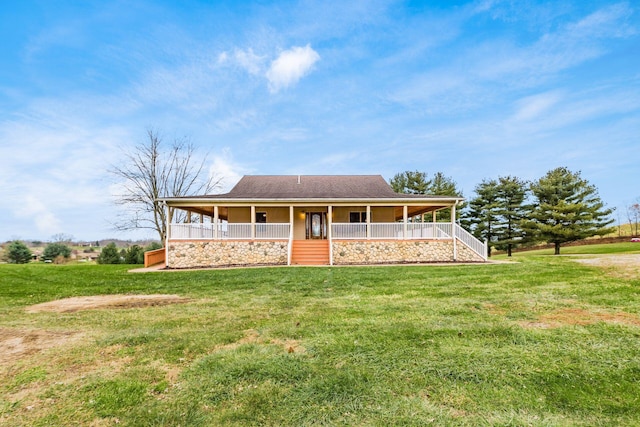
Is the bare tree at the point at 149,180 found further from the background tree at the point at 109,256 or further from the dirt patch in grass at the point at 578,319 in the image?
the dirt patch in grass at the point at 578,319

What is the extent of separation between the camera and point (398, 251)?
15.7 m

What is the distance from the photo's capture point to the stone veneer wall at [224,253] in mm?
15023

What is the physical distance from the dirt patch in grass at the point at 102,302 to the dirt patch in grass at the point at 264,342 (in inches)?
132

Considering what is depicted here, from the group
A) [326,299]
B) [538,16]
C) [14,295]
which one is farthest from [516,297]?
[538,16]

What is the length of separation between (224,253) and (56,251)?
17.9 metres

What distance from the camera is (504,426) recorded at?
202 cm

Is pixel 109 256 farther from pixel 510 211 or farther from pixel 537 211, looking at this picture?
pixel 537 211

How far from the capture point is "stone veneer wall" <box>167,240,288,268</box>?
49.3ft

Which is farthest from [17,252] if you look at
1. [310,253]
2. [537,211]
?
[537,211]

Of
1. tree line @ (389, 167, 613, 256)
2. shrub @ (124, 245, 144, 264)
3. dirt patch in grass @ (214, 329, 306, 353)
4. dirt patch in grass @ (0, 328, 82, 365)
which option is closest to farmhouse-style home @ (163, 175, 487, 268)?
shrub @ (124, 245, 144, 264)

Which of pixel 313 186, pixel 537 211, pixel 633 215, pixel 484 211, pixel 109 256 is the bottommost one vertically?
pixel 109 256

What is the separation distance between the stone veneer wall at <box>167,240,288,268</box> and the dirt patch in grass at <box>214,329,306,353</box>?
1121cm

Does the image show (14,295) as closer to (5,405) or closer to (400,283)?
(5,405)

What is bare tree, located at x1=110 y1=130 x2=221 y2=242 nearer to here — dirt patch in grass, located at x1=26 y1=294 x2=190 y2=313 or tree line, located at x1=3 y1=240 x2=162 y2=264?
tree line, located at x1=3 y1=240 x2=162 y2=264
